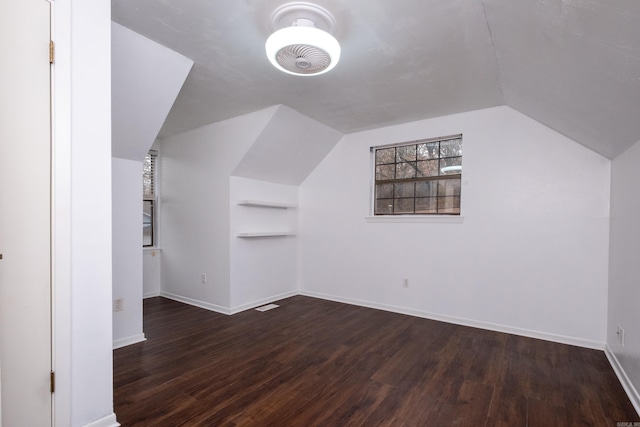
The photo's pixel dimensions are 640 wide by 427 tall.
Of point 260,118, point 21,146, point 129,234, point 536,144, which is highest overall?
point 260,118

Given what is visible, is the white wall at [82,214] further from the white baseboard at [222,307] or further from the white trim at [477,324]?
the white trim at [477,324]

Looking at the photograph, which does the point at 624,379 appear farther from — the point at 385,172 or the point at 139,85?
the point at 139,85

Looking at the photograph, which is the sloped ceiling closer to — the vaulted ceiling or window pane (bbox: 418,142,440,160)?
the vaulted ceiling

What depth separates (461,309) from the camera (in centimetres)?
354

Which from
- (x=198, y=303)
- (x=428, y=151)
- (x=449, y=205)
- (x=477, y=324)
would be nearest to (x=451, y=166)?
(x=428, y=151)

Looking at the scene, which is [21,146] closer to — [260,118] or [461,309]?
[260,118]

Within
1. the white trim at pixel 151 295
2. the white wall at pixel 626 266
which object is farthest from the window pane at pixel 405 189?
the white trim at pixel 151 295

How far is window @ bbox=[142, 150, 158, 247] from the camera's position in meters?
4.64

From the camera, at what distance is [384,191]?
4.25 metres

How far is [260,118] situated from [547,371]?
3.60 meters

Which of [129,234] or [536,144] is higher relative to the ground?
[536,144]

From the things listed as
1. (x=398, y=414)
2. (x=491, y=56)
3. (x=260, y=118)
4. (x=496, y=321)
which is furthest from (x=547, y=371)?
(x=260, y=118)

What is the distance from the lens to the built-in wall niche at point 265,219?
13.2 ft

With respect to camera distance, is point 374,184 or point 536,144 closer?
point 536,144
